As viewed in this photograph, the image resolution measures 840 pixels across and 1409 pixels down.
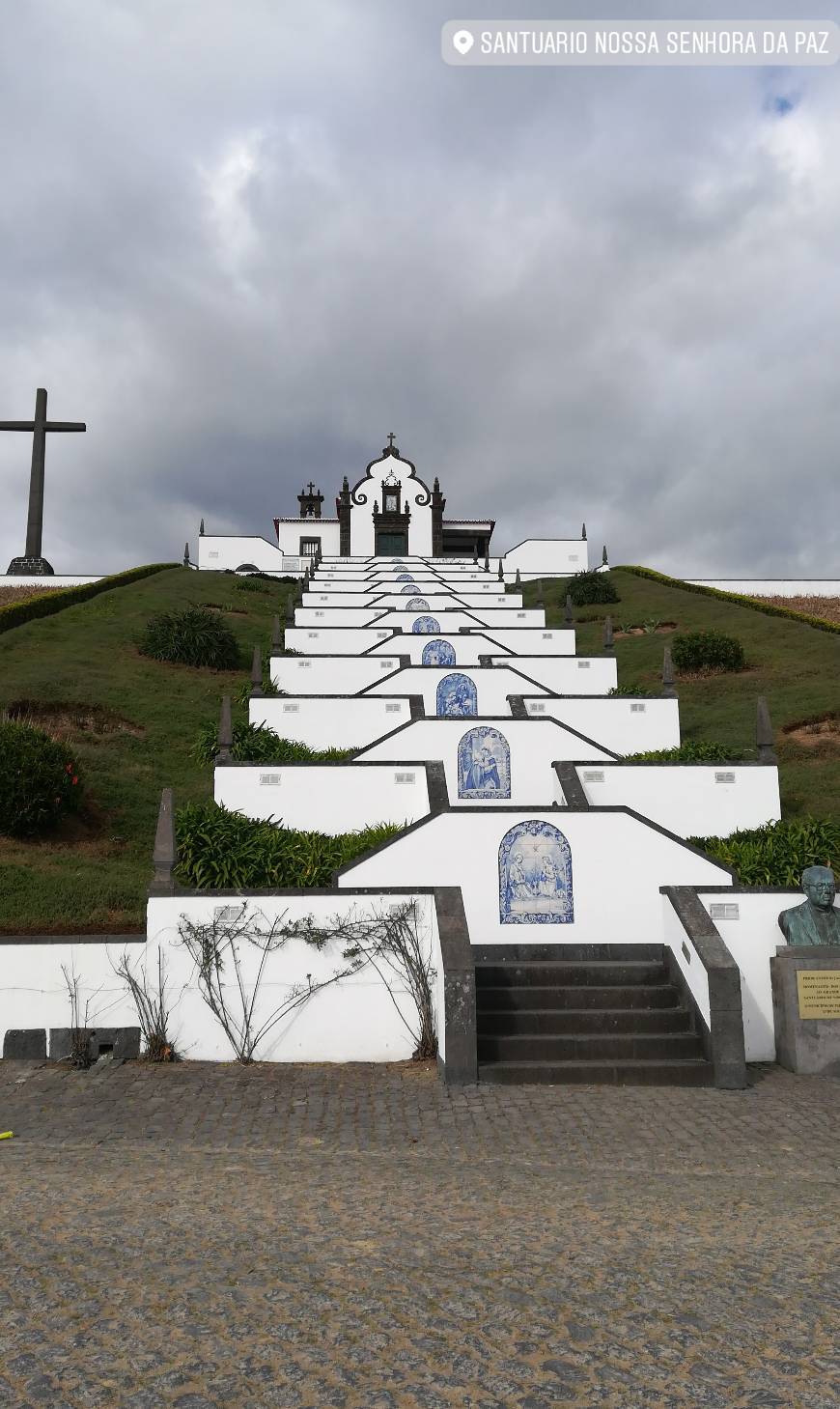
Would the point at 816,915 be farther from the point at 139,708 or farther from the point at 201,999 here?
the point at 139,708

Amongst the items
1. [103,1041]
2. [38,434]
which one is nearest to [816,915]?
[103,1041]

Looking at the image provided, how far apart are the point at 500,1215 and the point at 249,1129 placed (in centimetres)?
292

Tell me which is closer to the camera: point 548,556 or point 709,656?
point 709,656

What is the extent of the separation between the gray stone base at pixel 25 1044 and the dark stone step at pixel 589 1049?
185 inches

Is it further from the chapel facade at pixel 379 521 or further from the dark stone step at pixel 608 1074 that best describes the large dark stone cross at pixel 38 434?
the dark stone step at pixel 608 1074

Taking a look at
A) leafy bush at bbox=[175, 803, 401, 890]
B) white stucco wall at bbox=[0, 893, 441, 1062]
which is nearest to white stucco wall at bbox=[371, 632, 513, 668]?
leafy bush at bbox=[175, 803, 401, 890]

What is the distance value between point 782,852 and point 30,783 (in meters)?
10.8

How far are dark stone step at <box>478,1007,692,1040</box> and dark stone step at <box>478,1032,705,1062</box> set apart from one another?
0.26 meters

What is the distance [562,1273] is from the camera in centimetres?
471

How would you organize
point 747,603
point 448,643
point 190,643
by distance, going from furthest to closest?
point 747,603
point 190,643
point 448,643

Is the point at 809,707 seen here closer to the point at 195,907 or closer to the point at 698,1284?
the point at 195,907

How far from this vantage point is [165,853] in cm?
1024

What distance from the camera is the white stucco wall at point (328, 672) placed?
72.7 feet

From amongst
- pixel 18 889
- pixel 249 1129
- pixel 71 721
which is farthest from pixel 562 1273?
pixel 71 721
